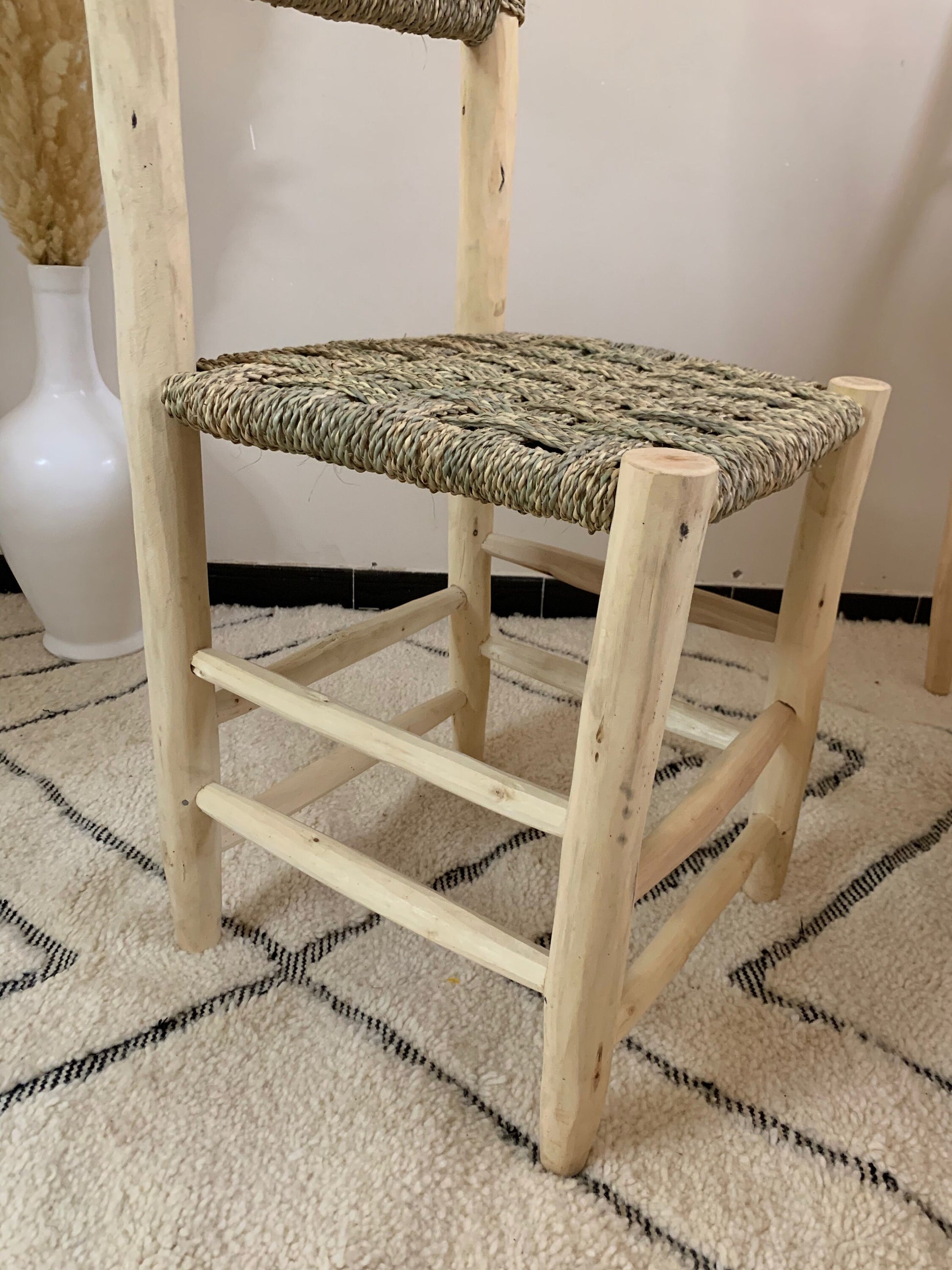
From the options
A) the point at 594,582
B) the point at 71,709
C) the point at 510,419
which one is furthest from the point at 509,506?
the point at 71,709

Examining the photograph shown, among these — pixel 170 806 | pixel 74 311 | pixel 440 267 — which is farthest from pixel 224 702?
pixel 440 267

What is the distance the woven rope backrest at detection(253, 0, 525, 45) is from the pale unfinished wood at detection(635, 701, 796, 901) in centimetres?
55

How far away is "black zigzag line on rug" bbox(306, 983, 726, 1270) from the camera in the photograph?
0.47 metres

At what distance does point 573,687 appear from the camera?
2.45 ft

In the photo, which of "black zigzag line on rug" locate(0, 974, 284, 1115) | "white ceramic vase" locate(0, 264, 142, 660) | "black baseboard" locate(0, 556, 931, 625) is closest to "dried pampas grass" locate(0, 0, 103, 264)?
"white ceramic vase" locate(0, 264, 142, 660)

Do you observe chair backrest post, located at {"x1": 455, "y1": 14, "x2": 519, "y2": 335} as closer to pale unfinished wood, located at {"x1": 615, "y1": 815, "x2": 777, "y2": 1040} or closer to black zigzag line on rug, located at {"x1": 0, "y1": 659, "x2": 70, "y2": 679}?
pale unfinished wood, located at {"x1": 615, "y1": 815, "x2": 777, "y2": 1040}

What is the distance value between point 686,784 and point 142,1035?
0.55m

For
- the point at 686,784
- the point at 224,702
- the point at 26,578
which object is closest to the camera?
the point at 224,702

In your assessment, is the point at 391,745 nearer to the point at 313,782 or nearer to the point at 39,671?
the point at 313,782

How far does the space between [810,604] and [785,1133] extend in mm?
352

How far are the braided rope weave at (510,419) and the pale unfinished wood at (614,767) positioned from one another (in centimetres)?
3

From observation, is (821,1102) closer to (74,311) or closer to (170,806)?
(170,806)

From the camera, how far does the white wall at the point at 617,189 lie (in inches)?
38.6

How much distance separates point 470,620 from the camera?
2.65ft
